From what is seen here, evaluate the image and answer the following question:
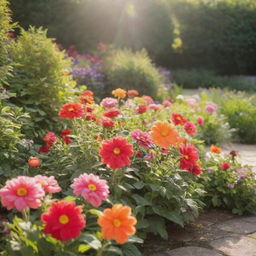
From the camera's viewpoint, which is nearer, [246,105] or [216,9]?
[246,105]

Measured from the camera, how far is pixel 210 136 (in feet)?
20.3

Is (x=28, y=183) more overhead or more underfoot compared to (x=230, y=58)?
more overhead

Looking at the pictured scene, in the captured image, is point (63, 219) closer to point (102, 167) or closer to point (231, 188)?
point (102, 167)

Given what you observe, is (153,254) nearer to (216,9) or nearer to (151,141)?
(151,141)

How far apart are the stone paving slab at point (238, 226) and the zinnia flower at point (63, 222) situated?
1.54 meters

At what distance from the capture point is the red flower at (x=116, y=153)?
2.53 meters

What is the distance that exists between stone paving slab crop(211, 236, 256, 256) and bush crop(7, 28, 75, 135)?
1939 millimetres

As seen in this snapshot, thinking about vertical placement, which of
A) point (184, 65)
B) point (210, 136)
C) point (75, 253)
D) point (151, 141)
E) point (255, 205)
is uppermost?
point (151, 141)

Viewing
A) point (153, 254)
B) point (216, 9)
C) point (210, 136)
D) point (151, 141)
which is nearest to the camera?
point (153, 254)

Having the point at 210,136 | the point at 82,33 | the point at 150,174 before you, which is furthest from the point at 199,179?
the point at 82,33

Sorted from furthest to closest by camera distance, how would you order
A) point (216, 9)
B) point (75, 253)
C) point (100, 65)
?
1. point (216, 9)
2. point (100, 65)
3. point (75, 253)

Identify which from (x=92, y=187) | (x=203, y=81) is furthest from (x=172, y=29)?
(x=92, y=187)

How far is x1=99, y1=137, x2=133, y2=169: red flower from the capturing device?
2533mm

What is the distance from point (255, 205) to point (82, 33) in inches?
355
